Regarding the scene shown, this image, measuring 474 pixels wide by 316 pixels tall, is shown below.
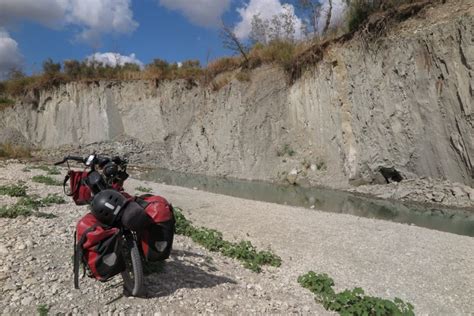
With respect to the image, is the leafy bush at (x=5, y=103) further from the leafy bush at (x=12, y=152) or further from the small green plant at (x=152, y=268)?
the small green plant at (x=152, y=268)

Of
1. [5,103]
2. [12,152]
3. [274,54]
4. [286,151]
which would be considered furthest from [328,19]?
[5,103]

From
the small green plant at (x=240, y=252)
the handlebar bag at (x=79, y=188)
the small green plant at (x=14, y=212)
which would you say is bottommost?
the small green plant at (x=240, y=252)

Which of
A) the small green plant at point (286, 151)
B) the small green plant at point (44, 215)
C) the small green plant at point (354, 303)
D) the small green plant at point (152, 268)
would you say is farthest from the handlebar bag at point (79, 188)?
the small green plant at point (286, 151)

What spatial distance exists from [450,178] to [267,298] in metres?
13.2

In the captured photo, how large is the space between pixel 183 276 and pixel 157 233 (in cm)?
113

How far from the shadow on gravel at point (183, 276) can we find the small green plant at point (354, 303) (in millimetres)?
1185

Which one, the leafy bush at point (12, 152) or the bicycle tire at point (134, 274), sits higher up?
the leafy bush at point (12, 152)

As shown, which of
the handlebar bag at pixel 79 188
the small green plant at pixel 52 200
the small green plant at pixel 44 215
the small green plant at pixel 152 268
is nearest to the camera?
the handlebar bag at pixel 79 188

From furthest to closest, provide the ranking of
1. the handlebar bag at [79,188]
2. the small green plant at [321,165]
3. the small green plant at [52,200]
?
the small green plant at [321,165] < the small green plant at [52,200] < the handlebar bag at [79,188]

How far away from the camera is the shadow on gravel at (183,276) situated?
15.1ft

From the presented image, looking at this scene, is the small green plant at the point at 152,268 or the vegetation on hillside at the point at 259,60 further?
the vegetation on hillside at the point at 259,60

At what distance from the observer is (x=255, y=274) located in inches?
236

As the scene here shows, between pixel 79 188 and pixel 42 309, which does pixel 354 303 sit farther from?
pixel 79 188

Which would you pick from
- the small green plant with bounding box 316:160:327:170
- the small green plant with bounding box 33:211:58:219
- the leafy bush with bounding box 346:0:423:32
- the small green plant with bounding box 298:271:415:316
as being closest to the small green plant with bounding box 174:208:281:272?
the small green plant with bounding box 298:271:415:316
